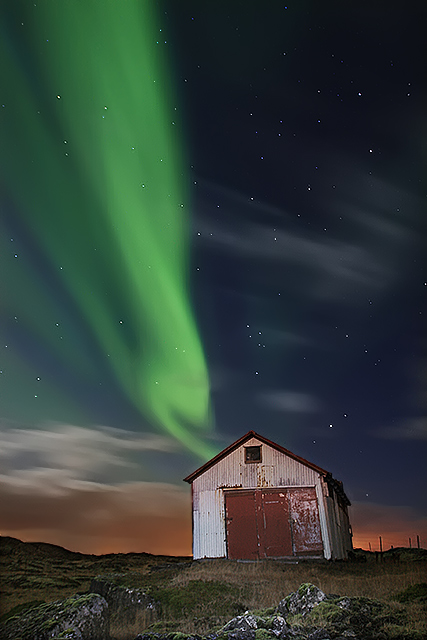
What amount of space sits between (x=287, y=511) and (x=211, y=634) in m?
13.7

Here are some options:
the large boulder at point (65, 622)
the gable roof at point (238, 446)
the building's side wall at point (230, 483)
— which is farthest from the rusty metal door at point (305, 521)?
the large boulder at point (65, 622)

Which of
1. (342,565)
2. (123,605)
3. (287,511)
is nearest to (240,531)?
(287,511)

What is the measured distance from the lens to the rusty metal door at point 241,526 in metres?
21.3

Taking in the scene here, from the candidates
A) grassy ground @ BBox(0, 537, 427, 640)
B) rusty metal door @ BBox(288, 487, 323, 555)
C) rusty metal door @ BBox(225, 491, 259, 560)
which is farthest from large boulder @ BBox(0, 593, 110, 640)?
rusty metal door @ BBox(288, 487, 323, 555)

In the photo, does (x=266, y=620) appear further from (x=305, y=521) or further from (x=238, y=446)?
(x=238, y=446)

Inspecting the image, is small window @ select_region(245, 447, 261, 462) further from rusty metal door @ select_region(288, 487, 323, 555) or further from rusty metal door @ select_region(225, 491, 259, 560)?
rusty metal door @ select_region(288, 487, 323, 555)

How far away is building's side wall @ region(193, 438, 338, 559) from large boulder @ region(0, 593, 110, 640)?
11863 millimetres

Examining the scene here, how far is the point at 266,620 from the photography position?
8523 mm

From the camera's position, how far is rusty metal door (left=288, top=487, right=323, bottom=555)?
20625 mm

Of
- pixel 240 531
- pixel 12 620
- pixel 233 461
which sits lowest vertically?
pixel 12 620

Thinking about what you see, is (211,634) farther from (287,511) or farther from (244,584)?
(287,511)

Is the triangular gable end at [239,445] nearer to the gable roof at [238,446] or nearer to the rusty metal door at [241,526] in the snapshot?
the gable roof at [238,446]

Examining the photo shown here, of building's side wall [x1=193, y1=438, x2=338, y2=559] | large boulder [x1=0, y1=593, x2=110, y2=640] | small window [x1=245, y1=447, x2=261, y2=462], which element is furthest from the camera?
small window [x1=245, y1=447, x2=261, y2=462]

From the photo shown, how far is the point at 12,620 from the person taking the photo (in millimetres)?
11023
